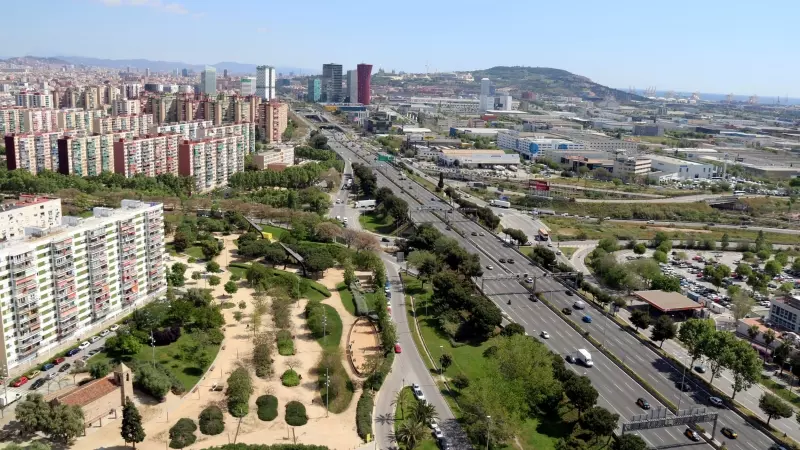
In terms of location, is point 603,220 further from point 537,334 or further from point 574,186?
point 537,334

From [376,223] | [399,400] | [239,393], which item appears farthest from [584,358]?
[376,223]

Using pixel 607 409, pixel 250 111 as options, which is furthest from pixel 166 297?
pixel 250 111

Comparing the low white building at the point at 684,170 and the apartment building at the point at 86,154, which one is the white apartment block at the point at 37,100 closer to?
the apartment building at the point at 86,154

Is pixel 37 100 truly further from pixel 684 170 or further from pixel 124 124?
pixel 684 170

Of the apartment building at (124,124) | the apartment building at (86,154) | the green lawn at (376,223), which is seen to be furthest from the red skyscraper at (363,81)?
the green lawn at (376,223)

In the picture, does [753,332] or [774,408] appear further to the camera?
[753,332]

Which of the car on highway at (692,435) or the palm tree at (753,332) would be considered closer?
the car on highway at (692,435)
